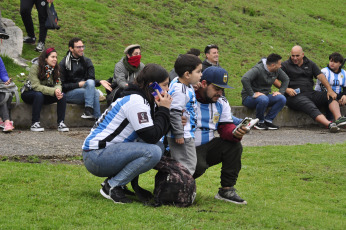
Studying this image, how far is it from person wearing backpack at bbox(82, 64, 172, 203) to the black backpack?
256 mm

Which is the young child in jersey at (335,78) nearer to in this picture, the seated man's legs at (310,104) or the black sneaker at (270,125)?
the seated man's legs at (310,104)

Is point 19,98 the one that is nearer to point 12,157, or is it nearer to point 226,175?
point 12,157

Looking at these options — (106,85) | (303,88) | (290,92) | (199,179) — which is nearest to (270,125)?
(290,92)

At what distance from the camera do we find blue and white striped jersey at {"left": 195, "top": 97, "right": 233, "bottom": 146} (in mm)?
6453

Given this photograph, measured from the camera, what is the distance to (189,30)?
18.1 m

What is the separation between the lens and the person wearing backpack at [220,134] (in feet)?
20.7

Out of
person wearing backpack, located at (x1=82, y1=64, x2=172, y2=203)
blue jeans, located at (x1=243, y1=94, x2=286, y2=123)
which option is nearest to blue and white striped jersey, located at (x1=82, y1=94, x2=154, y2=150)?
person wearing backpack, located at (x1=82, y1=64, x2=172, y2=203)

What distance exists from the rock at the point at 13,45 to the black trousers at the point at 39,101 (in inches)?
93.2

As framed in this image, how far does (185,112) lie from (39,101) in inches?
193

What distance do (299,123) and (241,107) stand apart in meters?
1.77

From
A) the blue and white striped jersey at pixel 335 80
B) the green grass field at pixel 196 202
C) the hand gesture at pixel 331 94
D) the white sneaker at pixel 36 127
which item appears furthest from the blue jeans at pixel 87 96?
the blue and white striped jersey at pixel 335 80

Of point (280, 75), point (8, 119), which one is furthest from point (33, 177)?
point (280, 75)

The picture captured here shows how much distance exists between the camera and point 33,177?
22.1ft

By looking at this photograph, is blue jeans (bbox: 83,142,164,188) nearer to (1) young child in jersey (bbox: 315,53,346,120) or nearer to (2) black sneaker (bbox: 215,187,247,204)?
(2) black sneaker (bbox: 215,187,247,204)
